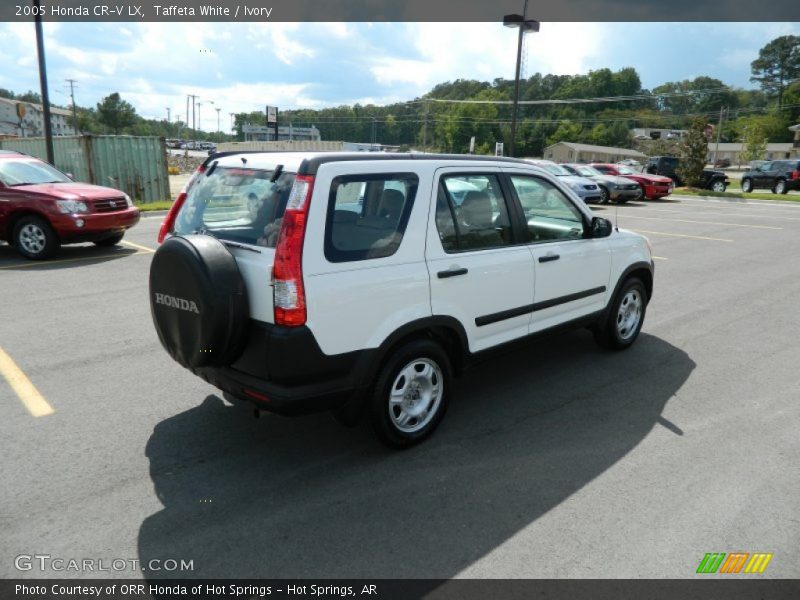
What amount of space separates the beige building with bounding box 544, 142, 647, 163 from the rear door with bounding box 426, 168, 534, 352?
96.3 meters

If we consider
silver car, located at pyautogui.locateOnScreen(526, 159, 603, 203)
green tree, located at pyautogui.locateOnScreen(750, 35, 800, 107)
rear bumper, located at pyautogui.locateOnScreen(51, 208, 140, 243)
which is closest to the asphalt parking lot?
rear bumper, located at pyautogui.locateOnScreen(51, 208, 140, 243)

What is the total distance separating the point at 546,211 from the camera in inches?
183

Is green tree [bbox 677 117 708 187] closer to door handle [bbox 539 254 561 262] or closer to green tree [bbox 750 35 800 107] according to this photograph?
door handle [bbox 539 254 561 262]

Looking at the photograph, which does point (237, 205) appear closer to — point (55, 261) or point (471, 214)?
point (471, 214)

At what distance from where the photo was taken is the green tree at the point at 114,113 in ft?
371

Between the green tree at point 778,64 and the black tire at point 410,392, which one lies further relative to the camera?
the green tree at point 778,64

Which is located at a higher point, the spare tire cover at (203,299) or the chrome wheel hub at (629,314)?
the spare tire cover at (203,299)

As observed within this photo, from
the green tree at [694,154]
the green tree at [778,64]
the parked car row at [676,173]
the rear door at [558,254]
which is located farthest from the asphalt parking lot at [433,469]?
the green tree at [778,64]

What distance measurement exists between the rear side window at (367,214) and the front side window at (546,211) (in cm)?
113

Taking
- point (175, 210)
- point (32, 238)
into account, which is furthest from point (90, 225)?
point (175, 210)

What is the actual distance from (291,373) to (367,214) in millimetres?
1059

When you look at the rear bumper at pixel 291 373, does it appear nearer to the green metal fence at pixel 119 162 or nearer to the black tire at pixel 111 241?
the black tire at pixel 111 241

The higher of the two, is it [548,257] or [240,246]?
[240,246]

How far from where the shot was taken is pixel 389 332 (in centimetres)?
342
